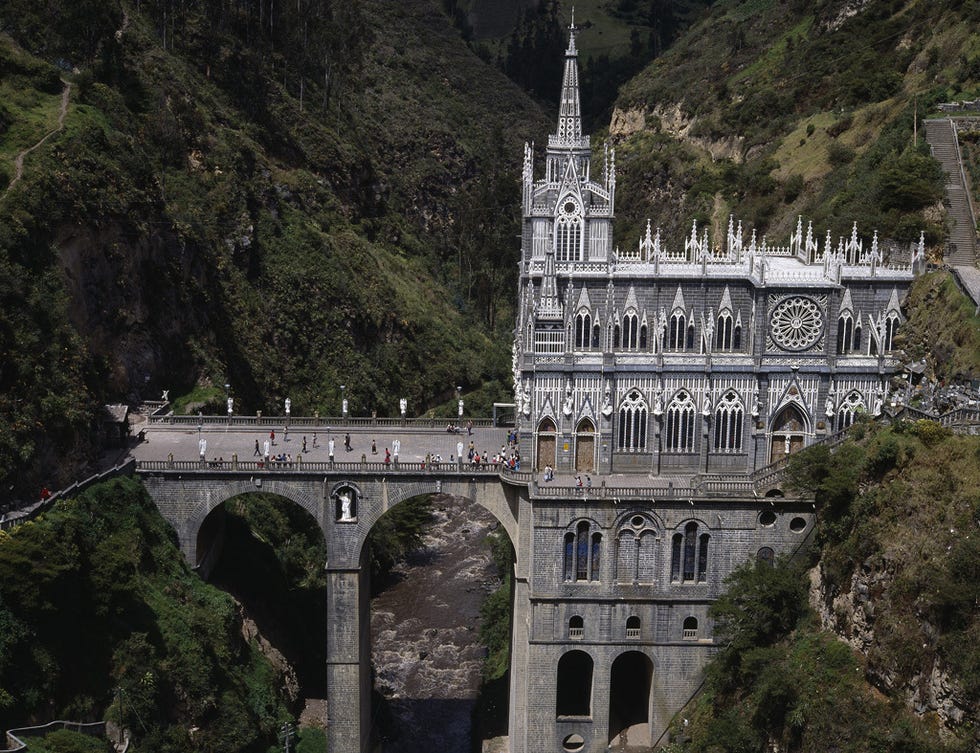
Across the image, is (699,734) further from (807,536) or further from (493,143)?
(493,143)

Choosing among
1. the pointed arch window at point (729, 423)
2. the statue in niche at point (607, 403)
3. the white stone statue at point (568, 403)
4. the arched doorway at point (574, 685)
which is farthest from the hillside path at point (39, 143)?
the pointed arch window at point (729, 423)

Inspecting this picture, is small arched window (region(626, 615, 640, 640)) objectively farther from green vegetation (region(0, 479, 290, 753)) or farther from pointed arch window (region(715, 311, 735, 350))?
green vegetation (region(0, 479, 290, 753))

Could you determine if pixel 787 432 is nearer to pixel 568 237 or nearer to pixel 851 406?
pixel 851 406

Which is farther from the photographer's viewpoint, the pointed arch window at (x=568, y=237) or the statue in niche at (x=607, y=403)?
the pointed arch window at (x=568, y=237)

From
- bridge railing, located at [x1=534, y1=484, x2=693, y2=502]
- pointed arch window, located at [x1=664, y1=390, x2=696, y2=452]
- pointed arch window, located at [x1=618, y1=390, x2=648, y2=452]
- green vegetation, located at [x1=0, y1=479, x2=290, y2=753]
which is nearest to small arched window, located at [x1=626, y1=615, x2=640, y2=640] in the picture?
bridge railing, located at [x1=534, y1=484, x2=693, y2=502]

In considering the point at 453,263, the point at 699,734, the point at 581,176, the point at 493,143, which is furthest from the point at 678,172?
the point at 699,734

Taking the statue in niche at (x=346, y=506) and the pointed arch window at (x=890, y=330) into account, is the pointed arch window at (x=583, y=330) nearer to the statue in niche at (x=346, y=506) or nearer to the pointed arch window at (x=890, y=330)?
the statue in niche at (x=346, y=506)

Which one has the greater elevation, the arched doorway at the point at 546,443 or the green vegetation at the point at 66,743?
the arched doorway at the point at 546,443
